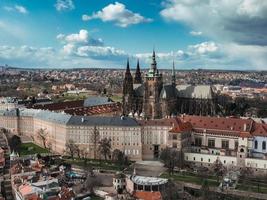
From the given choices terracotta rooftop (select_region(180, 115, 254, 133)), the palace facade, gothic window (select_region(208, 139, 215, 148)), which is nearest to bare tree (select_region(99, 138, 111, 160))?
the palace facade

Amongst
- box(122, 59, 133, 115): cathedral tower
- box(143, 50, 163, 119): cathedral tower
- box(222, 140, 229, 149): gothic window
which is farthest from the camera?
box(122, 59, 133, 115): cathedral tower

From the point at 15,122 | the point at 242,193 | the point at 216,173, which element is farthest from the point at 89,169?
the point at 15,122

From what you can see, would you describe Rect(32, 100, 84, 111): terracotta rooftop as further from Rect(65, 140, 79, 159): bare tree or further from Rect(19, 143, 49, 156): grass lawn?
Rect(65, 140, 79, 159): bare tree

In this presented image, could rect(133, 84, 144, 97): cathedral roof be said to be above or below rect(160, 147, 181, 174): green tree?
above

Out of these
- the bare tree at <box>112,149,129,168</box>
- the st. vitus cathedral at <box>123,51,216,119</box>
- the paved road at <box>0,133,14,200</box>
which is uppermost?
the st. vitus cathedral at <box>123,51,216,119</box>

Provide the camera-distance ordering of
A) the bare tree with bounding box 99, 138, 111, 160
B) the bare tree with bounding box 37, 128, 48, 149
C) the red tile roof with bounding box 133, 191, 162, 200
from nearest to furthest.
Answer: the red tile roof with bounding box 133, 191, 162, 200, the bare tree with bounding box 99, 138, 111, 160, the bare tree with bounding box 37, 128, 48, 149

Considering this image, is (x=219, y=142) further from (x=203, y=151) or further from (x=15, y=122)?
(x=15, y=122)
